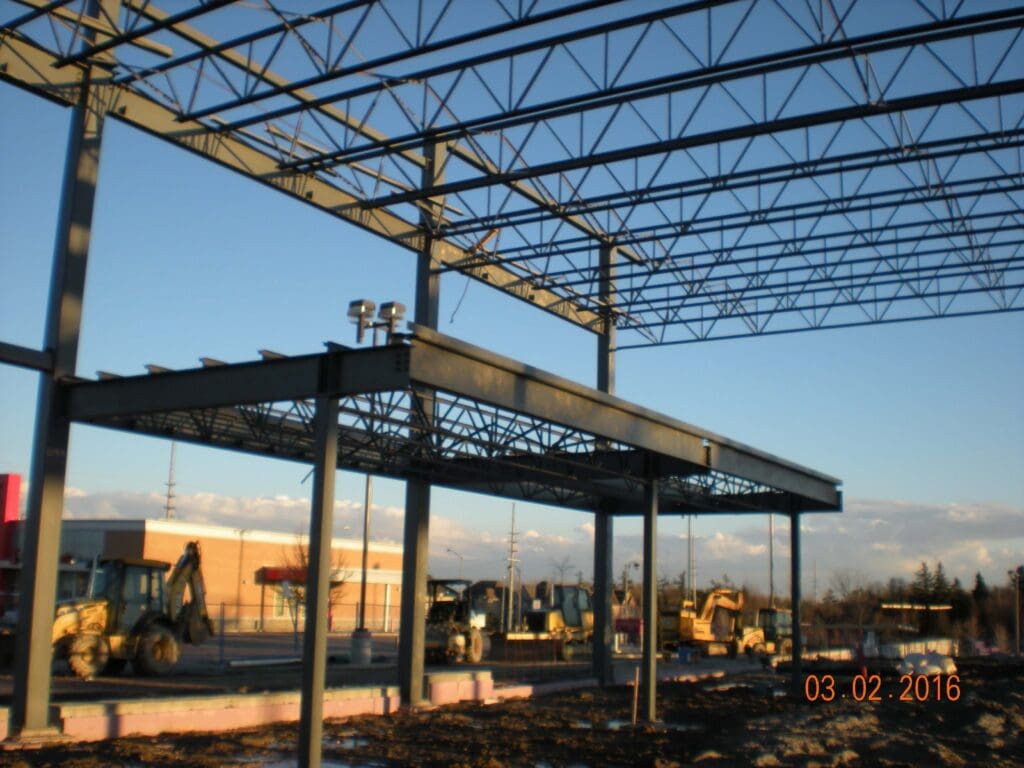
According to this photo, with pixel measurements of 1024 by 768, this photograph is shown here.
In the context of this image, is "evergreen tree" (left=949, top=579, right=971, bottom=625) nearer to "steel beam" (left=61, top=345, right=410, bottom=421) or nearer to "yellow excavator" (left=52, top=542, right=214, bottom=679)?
"yellow excavator" (left=52, top=542, right=214, bottom=679)

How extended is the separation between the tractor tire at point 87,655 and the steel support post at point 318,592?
11.7 m

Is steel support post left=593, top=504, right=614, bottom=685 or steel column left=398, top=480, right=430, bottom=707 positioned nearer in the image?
steel column left=398, top=480, right=430, bottom=707

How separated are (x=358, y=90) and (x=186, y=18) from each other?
3.75 meters

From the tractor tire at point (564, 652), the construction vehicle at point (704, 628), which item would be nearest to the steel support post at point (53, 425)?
the tractor tire at point (564, 652)

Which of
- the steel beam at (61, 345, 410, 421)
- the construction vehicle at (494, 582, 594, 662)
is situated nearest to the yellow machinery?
the steel beam at (61, 345, 410, 421)

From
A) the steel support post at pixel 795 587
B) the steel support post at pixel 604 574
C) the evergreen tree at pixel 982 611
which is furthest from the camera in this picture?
the evergreen tree at pixel 982 611

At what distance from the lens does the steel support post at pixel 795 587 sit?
28641mm

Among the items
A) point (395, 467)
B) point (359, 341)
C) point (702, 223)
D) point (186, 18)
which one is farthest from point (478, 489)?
point (186, 18)

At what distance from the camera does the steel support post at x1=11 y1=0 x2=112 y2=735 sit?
15.4m

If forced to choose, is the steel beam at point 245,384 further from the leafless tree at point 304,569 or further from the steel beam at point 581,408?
the leafless tree at point 304,569

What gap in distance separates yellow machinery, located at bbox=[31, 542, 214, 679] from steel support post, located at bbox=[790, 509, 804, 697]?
14.6 meters

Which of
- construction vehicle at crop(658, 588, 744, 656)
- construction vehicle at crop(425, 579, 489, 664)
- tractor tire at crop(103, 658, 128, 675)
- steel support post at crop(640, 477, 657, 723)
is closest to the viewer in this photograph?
steel support post at crop(640, 477, 657, 723)

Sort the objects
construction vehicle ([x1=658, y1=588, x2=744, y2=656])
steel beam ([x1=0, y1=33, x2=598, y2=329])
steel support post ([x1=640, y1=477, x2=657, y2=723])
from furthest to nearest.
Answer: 1. construction vehicle ([x1=658, y1=588, x2=744, y2=656])
2. steel support post ([x1=640, y1=477, x2=657, y2=723])
3. steel beam ([x1=0, y1=33, x2=598, y2=329])

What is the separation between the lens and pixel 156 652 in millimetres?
25797
